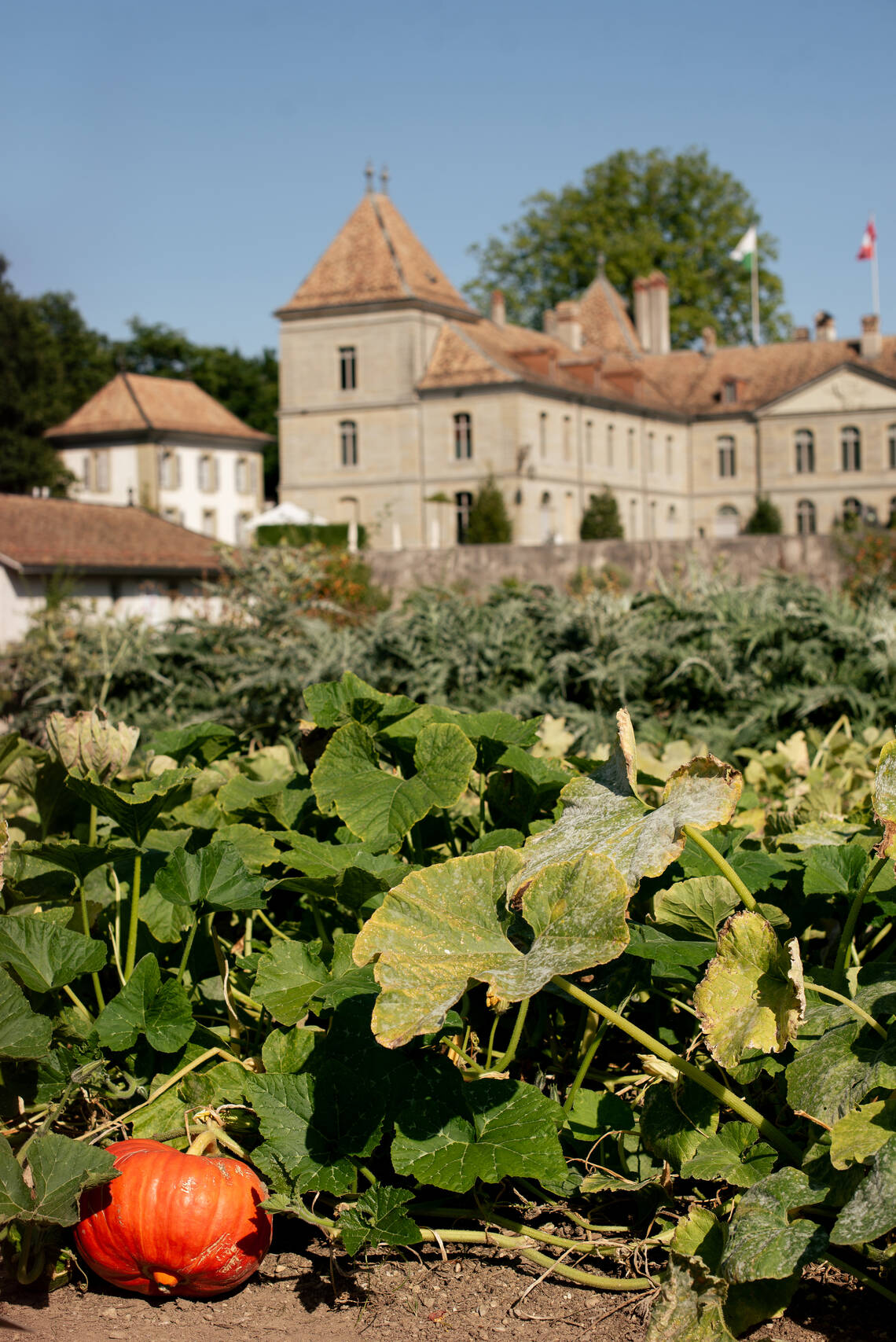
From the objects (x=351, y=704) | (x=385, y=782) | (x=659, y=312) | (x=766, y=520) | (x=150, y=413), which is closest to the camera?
(x=385, y=782)

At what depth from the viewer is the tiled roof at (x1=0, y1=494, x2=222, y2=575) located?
729 inches

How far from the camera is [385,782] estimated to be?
2311 mm

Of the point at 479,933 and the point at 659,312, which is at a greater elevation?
the point at 659,312

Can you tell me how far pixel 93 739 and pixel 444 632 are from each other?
3.53 m

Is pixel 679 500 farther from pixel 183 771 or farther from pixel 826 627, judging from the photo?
pixel 183 771

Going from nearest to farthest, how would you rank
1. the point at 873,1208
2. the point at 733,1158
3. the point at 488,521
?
the point at 873,1208 < the point at 733,1158 < the point at 488,521

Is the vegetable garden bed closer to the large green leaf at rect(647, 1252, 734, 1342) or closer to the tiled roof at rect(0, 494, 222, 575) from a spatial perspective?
the large green leaf at rect(647, 1252, 734, 1342)

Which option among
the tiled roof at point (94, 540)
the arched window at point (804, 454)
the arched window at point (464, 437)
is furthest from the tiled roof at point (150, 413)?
the tiled roof at point (94, 540)

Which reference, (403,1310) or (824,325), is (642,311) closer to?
(824,325)

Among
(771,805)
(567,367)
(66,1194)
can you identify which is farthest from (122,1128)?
(567,367)

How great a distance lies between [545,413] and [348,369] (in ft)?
22.1

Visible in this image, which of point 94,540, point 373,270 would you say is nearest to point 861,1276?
point 94,540

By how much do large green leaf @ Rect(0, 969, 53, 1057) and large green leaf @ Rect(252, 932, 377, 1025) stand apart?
32 centimetres

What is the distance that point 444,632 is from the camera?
576 centimetres
